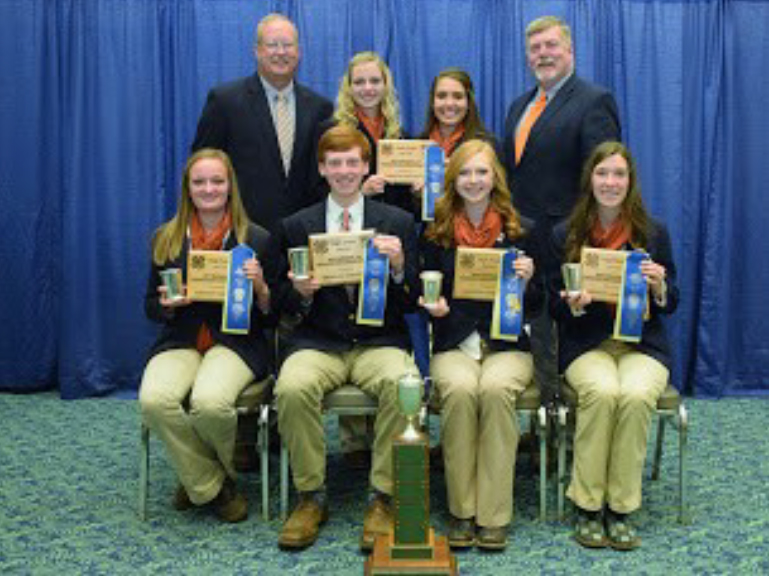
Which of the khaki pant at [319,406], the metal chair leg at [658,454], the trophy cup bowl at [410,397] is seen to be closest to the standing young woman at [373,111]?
the khaki pant at [319,406]

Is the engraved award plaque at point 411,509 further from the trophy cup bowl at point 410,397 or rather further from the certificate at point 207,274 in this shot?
the certificate at point 207,274

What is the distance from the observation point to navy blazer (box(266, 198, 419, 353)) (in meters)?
4.27

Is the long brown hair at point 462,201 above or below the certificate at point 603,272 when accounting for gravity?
above

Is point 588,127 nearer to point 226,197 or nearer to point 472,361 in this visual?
point 472,361

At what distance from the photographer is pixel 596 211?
168 inches

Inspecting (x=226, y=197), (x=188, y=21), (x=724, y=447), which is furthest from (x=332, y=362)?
(x=188, y=21)

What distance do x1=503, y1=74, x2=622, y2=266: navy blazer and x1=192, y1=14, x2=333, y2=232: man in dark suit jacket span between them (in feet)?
3.77

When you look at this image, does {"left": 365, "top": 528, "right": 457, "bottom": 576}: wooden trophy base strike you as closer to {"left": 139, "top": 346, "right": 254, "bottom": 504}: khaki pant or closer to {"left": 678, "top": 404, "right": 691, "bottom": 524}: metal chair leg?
{"left": 139, "top": 346, "right": 254, "bottom": 504}: khaki pant

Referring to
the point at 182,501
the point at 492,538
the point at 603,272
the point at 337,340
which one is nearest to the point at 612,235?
the point at 603,272

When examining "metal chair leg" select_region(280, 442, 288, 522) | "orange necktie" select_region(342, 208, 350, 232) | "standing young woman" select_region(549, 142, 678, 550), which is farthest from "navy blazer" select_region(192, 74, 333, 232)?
"standing young woman" select_region(549, 142, 678, 550)

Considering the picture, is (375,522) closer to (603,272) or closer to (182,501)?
(182,501)

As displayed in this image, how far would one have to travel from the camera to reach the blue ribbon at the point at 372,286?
4090 millimetres

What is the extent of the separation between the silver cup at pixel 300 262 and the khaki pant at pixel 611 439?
132cm

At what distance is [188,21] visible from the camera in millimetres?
6180
